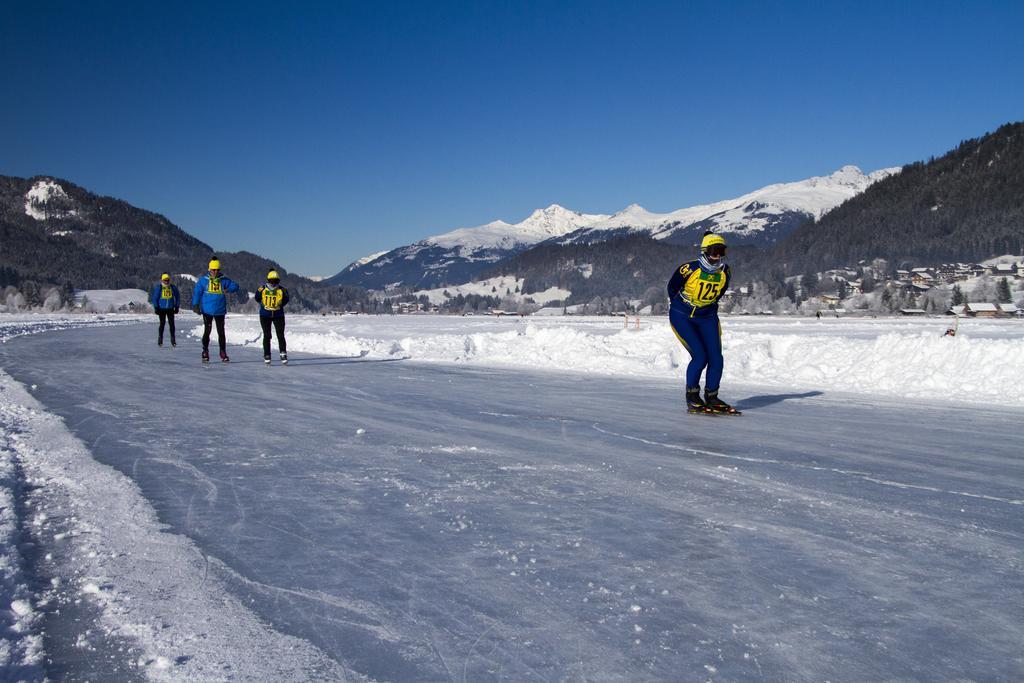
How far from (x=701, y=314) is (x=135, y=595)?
6.57 metres

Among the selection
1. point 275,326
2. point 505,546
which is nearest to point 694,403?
point 505,546

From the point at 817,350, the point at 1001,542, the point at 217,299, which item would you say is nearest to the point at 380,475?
the point at 1001,542

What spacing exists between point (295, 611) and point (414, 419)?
14.8ft

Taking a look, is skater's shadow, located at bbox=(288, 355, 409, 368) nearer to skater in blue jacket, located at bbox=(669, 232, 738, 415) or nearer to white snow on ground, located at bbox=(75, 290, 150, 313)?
skater in blue jacket, located at bbox=(669, 232, 738, 415)

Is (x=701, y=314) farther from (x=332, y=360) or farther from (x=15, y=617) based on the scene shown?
(x=332, y=360)

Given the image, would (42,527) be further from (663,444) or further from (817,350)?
(817,350)

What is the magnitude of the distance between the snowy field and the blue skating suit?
886mm

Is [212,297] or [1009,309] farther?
[1009,309]

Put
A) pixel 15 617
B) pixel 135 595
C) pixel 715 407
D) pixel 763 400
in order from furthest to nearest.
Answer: pixel 763 400, pixel 715 407, pixel 135 595, pixel 15 617

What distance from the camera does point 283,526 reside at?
3.25 metres

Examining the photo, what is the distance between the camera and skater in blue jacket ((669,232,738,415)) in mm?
7645

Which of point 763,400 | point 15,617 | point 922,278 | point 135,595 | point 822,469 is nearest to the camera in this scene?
Answer: point 15,617

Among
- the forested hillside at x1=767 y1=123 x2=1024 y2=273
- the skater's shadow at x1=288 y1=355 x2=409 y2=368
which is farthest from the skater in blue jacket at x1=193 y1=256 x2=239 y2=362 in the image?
the forested hillside at x1=767 y1=123 x2=1024 y2=273

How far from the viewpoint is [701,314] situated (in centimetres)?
784
